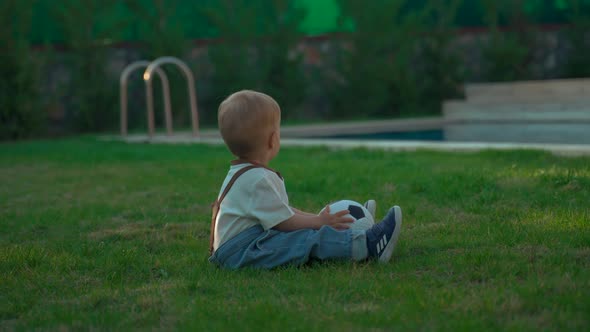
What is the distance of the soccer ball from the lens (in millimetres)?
3266

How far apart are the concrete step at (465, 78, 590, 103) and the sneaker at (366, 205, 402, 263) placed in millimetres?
8537

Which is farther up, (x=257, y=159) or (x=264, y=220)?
(x=257, y=159)

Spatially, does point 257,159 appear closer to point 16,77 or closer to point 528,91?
point 16,77

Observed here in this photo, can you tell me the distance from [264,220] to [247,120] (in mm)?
408

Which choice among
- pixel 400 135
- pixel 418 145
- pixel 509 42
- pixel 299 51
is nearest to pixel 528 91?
pixel 509 42

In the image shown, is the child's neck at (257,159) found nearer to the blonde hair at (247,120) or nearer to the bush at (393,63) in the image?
the blonde hair at (247,120)

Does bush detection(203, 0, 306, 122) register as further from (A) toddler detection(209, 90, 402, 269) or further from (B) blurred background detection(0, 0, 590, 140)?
(A) toddler detection(209, 90, 402, 269)

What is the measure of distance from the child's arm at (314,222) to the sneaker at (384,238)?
0.15 m

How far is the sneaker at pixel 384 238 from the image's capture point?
306 centimetres

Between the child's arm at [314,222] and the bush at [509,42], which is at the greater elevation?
the bush at [509,42]

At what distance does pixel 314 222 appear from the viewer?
127 inches

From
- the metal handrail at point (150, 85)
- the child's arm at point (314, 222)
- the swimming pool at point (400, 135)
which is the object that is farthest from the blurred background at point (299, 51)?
the child's arm at point (314, 222)

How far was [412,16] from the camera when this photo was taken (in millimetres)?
12812

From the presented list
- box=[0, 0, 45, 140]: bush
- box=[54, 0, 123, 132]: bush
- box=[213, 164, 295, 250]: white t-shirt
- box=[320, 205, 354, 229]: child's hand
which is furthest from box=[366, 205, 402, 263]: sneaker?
box=[54, 0, 123, 132]: bush
